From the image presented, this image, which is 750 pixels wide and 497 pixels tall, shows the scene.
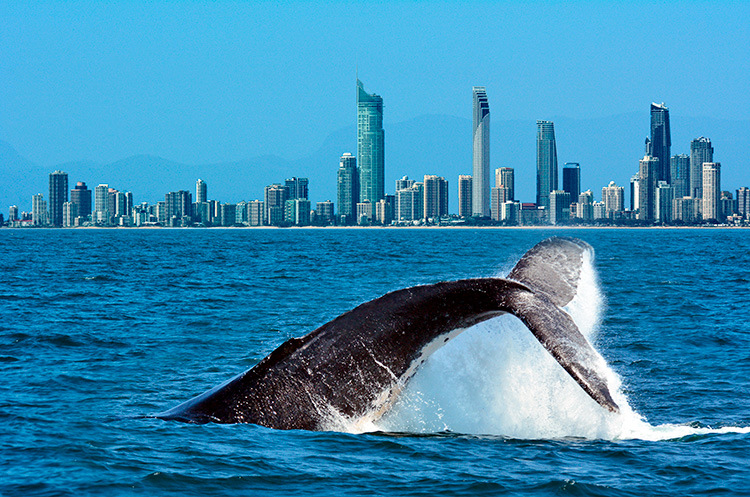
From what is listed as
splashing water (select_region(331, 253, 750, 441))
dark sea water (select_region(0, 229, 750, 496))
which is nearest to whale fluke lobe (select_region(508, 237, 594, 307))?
splashing water (select_region(331, 253, 750, 441))

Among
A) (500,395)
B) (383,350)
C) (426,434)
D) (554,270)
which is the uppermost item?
(554,270)

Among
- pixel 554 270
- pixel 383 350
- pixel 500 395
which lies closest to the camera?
pixel 383 350

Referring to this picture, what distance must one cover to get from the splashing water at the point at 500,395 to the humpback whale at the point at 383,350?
0.86m

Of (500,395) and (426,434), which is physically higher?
(500,395)

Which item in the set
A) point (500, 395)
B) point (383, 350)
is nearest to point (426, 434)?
point (500, 395)

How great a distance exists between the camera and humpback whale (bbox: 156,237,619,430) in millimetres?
6488

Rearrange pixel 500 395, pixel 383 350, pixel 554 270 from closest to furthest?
pixel 383 350
pixel 554 270
pixel 500 395

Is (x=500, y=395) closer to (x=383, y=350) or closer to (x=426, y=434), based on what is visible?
(x=426, y=434)

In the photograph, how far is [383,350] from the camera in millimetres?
6805

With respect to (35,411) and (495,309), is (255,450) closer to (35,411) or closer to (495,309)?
(495,309)

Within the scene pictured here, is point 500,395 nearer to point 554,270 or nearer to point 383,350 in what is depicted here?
point 554,270

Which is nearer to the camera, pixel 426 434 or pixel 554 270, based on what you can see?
pixel 554 270

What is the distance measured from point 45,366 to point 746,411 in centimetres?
1188

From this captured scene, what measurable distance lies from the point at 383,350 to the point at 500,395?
97.7 inches
